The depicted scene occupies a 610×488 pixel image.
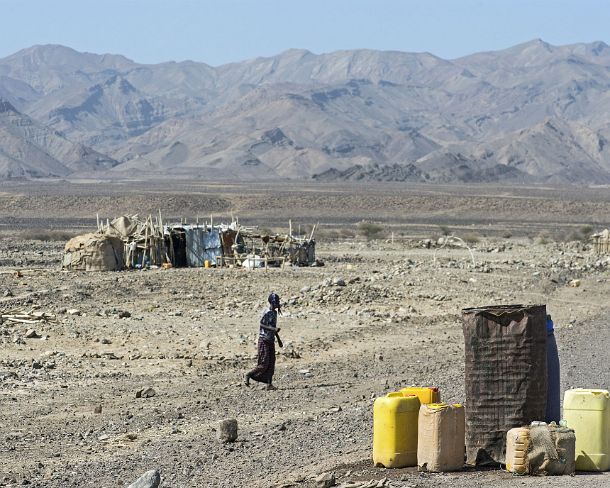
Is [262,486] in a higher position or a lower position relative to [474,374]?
lower

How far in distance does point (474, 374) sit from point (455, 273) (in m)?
21.2

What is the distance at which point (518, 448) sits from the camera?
10070 millimetres

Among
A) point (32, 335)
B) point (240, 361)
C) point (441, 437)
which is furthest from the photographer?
point (32, 335)

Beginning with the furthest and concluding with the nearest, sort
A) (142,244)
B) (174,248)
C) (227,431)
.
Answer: (174,248), (142,244), (227,431)

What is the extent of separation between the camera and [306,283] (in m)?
30.0

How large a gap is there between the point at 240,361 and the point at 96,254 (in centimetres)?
1491

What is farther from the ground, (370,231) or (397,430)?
(397,430)

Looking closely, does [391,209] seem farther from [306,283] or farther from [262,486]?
[262,486]

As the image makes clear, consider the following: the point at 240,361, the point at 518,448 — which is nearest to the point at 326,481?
the point at 518,448

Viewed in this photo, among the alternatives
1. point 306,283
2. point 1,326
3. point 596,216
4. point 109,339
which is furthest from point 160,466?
point 596,216

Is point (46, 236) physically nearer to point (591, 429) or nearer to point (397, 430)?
point (397, 430)

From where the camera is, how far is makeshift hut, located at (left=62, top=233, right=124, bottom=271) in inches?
1308

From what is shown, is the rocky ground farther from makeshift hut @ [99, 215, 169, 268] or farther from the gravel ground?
makeshift hut @ [99, 215, 169, 268]

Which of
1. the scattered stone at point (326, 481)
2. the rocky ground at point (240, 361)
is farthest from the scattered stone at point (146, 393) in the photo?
the scattered stone at point (326, 481)
